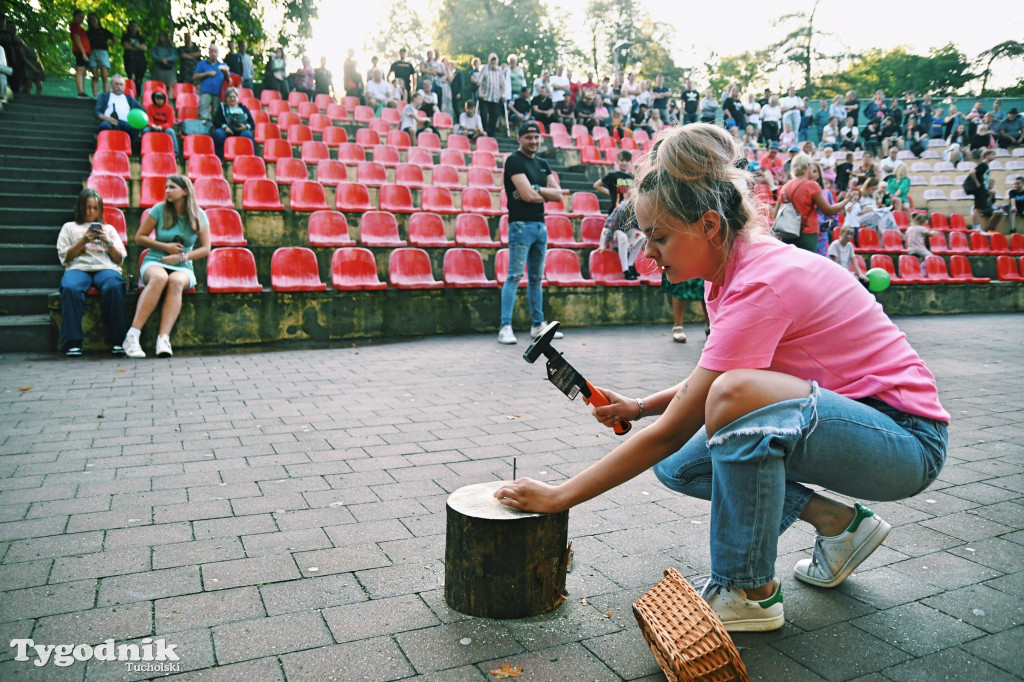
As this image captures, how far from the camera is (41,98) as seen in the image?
13.8 metres

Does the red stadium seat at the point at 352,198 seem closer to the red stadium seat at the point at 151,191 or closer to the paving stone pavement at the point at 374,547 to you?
the red stadium seat at the point at 151,191

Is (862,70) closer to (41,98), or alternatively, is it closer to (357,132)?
(357,132)

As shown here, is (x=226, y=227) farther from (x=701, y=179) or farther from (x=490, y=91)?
(x=490, y=91)

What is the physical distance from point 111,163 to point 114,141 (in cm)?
79

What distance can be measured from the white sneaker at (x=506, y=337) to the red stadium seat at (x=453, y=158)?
5680 millimetres

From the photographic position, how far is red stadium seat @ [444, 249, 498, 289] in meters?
8.66

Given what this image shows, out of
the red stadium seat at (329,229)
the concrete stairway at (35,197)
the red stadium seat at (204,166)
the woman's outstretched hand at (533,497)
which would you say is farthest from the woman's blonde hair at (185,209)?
the woman's outstretched hand at (533,497)

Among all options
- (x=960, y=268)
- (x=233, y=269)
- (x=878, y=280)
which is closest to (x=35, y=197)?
(x=233, y=269)

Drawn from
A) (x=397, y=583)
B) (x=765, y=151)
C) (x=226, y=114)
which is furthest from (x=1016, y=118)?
(x=397, y=583)

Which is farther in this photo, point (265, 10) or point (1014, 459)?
point (265, 10)

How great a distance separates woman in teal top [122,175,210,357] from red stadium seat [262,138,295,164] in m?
4.05

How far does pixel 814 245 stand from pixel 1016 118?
19702 mm

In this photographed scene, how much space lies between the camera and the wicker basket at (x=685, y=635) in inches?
65.6

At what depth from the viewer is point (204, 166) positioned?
375 inches
